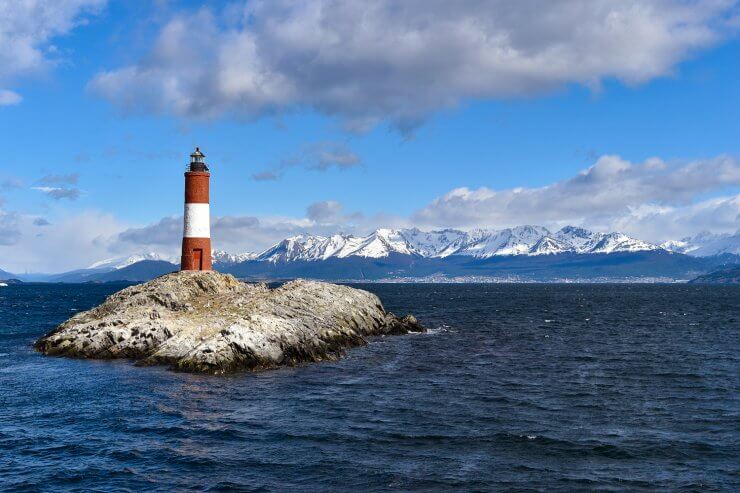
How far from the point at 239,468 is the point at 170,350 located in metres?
25.3

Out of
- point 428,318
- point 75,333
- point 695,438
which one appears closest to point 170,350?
point 75,333

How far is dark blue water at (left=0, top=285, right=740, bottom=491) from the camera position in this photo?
23.3 meters

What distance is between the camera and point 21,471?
23.7m

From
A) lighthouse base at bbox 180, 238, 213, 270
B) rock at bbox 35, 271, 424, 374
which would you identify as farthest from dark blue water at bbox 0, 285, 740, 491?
lighthouse base at bbox 180, 238, 213, 270

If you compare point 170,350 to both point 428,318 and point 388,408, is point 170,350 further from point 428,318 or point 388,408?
point 428,318

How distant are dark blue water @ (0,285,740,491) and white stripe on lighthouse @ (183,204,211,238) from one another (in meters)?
22.6

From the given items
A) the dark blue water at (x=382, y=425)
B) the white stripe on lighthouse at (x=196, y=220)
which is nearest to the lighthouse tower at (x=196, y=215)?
the white stripe on lighthouse at (x=196, y=220)

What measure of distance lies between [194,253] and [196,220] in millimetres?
3738

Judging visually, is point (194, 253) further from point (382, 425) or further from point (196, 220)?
point (382, 425)

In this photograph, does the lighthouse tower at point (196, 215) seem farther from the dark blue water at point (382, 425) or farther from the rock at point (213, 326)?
the dark blue water at point (382, 425)

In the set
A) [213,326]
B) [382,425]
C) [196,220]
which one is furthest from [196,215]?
[382,425]

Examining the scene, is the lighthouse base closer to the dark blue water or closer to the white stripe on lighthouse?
the white stripe on lighthouse

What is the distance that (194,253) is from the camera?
70.2 meters

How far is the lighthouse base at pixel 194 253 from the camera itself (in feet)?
230
